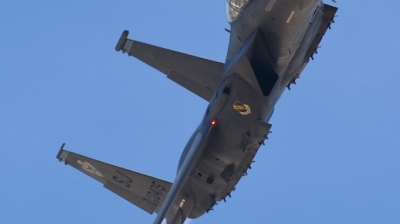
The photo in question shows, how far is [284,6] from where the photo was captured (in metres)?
22.0

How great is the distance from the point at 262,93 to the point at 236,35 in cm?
198

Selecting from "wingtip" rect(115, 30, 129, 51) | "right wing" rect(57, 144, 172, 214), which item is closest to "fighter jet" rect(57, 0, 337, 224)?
"right wing" rect(57, 144, 172, 214)

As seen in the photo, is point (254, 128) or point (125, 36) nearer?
point (254, 128)

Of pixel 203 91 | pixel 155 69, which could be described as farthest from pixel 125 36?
pixel 203 91

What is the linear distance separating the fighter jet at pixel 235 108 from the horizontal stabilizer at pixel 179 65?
8 centimetres

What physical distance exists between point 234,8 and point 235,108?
299 cm

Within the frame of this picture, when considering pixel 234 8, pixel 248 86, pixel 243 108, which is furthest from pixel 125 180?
pixel 234 8

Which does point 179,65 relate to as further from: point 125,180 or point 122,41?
point 125,180

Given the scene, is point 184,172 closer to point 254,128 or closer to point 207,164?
point 207,164

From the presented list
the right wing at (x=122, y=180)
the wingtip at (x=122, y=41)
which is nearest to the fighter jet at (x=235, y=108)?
the right wing at (x=122, y=180)

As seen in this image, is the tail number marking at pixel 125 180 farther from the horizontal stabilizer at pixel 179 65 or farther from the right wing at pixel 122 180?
the horizontal stabilizer at pixel 179 65

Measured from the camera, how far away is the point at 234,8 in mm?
23156

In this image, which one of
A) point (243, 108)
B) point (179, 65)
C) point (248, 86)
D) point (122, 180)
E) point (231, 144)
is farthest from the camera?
point (179, 65)

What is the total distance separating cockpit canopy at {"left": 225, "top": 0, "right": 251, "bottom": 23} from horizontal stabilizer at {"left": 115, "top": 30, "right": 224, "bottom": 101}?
2.33m
